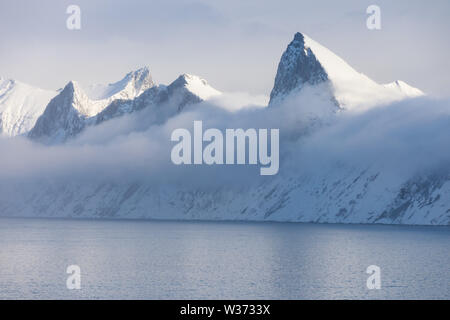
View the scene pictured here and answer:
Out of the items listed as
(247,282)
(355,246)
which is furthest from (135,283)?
(355,246)

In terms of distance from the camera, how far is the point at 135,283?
385 ft

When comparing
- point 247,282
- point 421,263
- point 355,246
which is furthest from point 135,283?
point 355,246

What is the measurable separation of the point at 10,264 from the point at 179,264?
31288 millimetres
